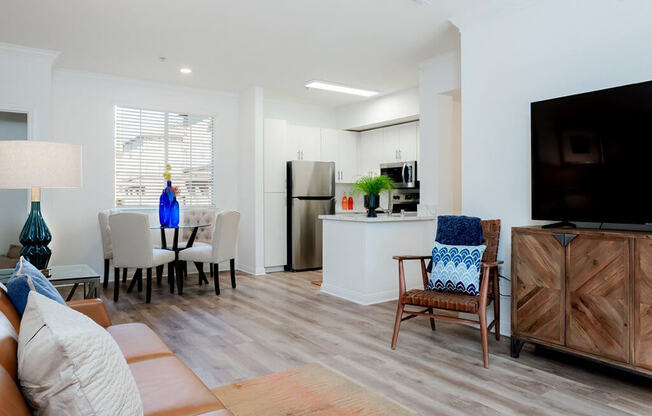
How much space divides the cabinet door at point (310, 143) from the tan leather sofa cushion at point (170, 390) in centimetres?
532

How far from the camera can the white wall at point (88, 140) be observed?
5363mm

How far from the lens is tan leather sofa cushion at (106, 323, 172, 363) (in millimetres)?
1851

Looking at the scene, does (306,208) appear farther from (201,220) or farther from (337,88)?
(337,88)

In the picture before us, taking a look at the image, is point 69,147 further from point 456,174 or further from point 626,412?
point 456,174

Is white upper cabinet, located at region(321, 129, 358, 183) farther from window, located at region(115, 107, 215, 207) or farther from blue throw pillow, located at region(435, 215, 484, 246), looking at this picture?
blue throw pillow, located at region(435, 215, 484, 246)

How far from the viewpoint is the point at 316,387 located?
2496mm

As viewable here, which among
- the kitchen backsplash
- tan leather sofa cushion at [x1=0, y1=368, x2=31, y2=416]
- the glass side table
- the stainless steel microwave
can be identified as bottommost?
the glass side table

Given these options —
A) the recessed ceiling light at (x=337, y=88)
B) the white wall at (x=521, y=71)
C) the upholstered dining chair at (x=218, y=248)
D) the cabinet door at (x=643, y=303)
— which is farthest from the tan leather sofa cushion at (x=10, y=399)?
the recessed ceiling light at (x=337, y=88)

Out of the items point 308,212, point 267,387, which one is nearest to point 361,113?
point 308,212

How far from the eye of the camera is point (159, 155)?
6.13m

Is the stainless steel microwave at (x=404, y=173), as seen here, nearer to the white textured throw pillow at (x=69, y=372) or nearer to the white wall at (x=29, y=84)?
the white wall at (x=29, y=84)

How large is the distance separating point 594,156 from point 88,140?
5.49 metres

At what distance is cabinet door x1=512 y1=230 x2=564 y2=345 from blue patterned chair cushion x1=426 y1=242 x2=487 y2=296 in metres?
0.27

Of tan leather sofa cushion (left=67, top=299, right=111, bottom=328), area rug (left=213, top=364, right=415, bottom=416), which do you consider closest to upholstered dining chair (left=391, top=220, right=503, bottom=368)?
area rug (left=213, top=364, right=415, bottom=416)
